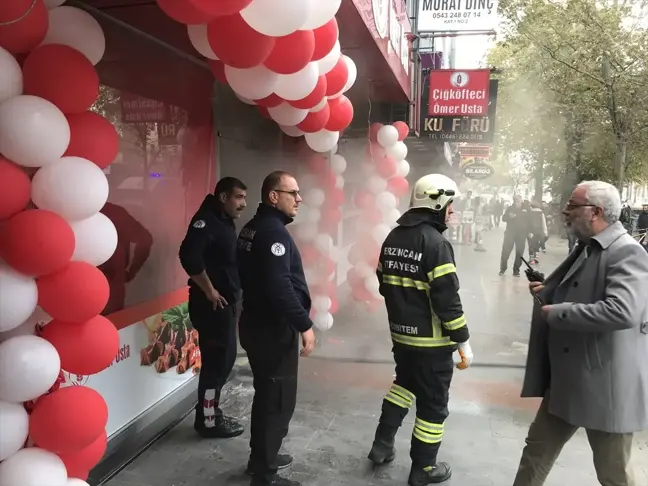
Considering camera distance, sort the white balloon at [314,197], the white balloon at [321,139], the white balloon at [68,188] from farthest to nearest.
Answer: the white balloon at [314,197] → the white balloon at [321,139] → the white balloon at [68,188]

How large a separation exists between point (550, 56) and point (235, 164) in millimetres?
3778

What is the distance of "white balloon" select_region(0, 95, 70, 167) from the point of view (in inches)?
65.8

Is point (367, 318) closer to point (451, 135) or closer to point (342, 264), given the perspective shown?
point (342, 264)

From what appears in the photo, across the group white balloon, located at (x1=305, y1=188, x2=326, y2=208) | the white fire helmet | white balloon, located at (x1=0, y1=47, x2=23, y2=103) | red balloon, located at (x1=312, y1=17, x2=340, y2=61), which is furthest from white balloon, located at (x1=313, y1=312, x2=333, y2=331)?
white balloon, located at (x1=0, y1=47, x2=23, y2=103)

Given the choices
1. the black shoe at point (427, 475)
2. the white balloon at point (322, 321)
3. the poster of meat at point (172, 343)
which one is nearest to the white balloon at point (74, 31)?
the poster of meat at point (172, 343)

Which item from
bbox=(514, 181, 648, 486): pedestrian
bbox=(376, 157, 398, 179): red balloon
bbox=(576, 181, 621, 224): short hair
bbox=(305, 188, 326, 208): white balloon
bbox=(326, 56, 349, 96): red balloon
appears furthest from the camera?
bbox=(376, 157, 398, 179): red balloon

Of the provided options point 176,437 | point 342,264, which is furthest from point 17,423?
point 342,264

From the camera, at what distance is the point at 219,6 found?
5.98ft

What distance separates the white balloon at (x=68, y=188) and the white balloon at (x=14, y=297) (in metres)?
0.24

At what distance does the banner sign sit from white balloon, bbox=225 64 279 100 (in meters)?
4.42

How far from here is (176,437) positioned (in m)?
3.75

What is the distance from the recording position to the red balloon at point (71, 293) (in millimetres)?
1797

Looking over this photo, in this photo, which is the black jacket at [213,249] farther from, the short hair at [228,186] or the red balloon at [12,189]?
the red balloon at [12,189]

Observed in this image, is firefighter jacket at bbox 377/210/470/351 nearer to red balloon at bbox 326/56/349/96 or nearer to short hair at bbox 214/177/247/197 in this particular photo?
red balloon at bbox 326/56/349/96
